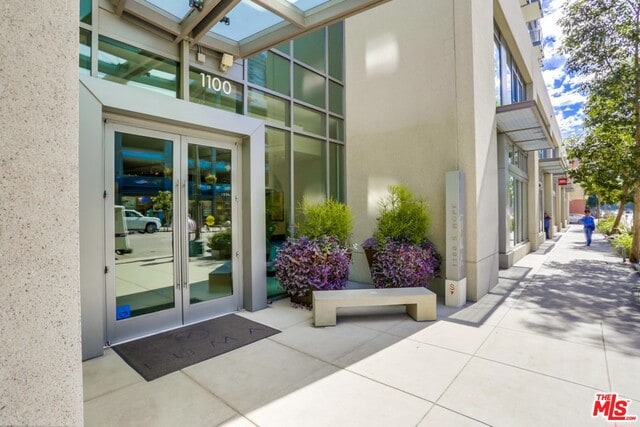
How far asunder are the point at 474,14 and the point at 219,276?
22.7ft

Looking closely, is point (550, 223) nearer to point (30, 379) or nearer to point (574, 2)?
point (574, 2)

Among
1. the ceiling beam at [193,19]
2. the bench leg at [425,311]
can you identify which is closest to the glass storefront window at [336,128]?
the ceiling beam at [193,19]

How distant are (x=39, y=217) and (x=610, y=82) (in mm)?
13019

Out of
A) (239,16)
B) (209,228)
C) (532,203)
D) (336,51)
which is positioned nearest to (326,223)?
(209,228)

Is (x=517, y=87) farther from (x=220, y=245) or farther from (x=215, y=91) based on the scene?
Answer: (x=220, y=245)

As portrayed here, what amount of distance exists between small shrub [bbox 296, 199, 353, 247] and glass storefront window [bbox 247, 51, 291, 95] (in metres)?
2.56

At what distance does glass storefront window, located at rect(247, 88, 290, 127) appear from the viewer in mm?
6254

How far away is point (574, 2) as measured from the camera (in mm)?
9852

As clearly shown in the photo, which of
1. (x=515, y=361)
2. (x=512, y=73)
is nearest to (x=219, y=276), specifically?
(x=515, y=361)

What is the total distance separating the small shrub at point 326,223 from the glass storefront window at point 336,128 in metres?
2.57

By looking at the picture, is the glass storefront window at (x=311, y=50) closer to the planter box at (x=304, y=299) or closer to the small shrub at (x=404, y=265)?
the small shrub at (x=404, y=265)

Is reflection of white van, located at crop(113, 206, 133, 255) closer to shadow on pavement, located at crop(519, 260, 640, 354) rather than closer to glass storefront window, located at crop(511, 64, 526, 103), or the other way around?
shadow on pavement, located at crop(519, 260, 640, 354)

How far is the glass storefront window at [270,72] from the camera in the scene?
6.27 metres

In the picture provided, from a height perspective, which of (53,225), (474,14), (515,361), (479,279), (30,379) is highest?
(474,14)
